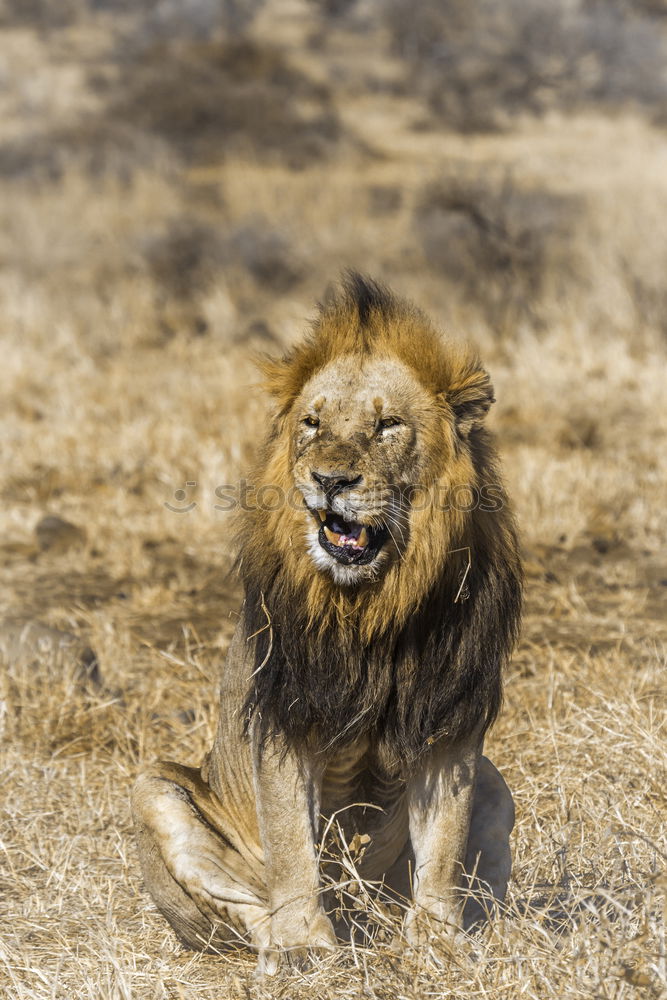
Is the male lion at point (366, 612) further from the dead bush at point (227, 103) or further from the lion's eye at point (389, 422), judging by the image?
the dead bush at point (227, 103)

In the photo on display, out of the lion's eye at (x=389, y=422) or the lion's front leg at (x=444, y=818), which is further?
the lion's front leg at (x=444, y=818)

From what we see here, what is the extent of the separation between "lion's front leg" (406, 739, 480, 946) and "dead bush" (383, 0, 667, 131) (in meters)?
18.7

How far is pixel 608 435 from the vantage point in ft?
29.8

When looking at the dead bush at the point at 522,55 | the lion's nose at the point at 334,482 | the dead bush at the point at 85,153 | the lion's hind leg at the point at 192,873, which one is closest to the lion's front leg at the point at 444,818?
the lion's hind leg at the point at 192,873

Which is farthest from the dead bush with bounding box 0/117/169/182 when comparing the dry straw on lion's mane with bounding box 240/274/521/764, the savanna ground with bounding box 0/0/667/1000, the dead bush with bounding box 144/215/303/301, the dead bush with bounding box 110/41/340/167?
the dry straw on lion's mane with bounding box 240/274/521/764

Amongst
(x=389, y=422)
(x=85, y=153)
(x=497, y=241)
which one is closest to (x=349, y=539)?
(x=389, y=422)

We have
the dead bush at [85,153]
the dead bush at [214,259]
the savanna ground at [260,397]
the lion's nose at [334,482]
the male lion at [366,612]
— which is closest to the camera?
the lion's nose at [334,482]

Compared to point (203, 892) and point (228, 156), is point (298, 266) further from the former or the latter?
point (203, 892)

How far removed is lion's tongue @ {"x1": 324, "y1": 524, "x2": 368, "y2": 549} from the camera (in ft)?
10.7

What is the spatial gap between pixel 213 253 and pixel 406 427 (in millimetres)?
12041

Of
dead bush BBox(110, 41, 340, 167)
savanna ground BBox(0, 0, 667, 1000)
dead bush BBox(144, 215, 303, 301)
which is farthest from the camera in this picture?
dead bush BBox(110, 41, 340, 167)

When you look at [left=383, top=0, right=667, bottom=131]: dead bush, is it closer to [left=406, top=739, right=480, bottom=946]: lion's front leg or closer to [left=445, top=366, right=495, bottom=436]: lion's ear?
[left=445, top=366, right=495, bottom=436]: lion's ear

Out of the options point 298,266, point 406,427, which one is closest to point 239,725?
point 406,427

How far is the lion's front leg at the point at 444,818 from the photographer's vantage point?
11.4 ft
